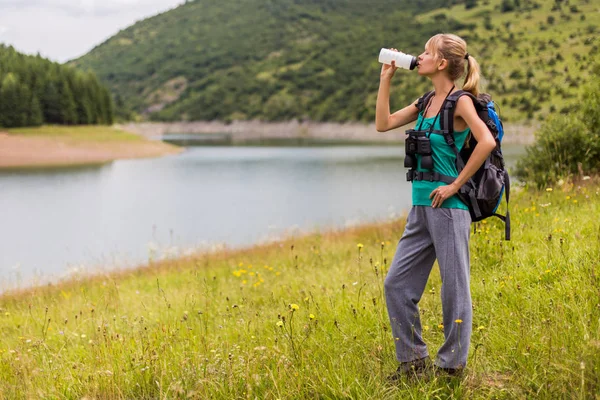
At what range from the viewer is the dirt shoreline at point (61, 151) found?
52625mm

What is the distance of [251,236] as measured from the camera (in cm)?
1802

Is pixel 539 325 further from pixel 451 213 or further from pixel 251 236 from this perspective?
pixel 251 236

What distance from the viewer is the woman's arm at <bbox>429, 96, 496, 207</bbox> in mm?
2998

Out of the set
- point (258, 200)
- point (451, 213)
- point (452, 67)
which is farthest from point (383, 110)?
point (258, 200)

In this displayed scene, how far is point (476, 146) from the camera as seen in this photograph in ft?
9.96

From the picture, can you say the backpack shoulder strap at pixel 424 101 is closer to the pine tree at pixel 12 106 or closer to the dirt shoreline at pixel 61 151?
the dirt shoreline at pixel 61 151

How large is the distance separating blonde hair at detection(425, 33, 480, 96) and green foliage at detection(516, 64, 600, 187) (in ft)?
23.7

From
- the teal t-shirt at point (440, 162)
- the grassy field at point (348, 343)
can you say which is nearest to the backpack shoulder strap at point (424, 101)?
the teal t-shirt at point (440, 162)

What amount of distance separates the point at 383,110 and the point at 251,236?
14.7 m

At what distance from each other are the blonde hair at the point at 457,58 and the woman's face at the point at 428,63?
2 centimetres

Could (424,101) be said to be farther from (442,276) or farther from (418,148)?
(442,276)

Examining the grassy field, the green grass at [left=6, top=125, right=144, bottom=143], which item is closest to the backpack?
the grassy field

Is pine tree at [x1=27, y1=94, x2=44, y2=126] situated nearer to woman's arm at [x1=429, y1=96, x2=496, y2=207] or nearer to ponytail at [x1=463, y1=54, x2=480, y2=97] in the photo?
ponytail at [x1=463, y1=54, x2=480, y2=97]

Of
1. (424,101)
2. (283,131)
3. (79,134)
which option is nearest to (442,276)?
(424,101)
